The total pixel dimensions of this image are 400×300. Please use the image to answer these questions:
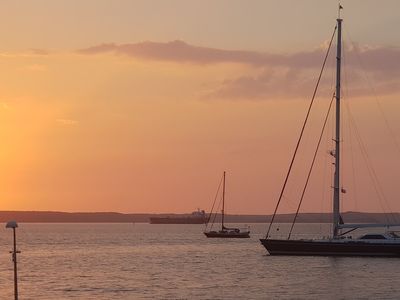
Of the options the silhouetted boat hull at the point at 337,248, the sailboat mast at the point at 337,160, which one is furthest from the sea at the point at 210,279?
the sailboat mast at the point at 337,160

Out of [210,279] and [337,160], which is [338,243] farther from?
[210,279]

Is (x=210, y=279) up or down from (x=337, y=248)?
down

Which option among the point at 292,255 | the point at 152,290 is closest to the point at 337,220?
the point at 292,255

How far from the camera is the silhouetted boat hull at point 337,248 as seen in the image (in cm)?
8719

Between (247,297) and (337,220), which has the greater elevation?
(337,220)

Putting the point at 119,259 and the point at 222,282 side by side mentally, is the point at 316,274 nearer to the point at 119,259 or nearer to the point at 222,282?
the point at 222,282

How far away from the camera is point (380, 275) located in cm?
7900

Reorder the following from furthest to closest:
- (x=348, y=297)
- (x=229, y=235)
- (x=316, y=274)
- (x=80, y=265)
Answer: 1. (x=229, y=235)
2. (x=80, y=265)
3. (x=316, y=274)
4. (x=348, y=297)

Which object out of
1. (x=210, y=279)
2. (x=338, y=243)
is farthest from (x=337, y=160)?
(x=210, y=279)

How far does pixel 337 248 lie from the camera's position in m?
87.8

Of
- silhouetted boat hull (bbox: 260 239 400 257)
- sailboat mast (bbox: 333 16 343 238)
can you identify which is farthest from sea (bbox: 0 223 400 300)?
sailboat mast (bbox: 333 16 343 238)

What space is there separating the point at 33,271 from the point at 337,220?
106ft

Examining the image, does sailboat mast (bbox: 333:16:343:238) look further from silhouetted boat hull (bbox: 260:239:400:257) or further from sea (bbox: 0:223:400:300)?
sea (bbox: 0:223:400:300)

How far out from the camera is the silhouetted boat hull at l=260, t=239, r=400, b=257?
87.2 metres
